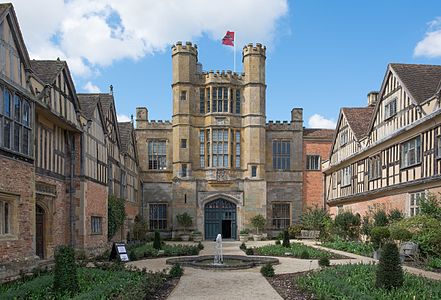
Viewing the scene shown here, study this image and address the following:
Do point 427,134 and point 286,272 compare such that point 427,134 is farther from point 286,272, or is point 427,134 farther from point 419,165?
point 286,272

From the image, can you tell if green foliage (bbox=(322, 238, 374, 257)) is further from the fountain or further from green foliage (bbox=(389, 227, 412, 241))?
the fountain

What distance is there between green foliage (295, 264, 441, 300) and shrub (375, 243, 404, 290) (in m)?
0.20

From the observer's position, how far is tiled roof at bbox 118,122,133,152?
33344 mm

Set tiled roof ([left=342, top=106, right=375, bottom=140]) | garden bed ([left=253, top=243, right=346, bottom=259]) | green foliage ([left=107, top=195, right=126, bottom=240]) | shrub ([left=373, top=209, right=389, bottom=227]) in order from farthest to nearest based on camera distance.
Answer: tiled roof ([left=342, top=106, right=375, bottom=140]) < green foliage ([left=107, top=195, right=126, bottom=240]) < shrub ([left=373, top=209, right=389, bottom=227]) < garden bed ([left=253, top=243, right=346, bottom=259])

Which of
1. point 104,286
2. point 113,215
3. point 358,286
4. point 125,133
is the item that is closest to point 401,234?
point 358,286

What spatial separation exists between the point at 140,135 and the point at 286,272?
86.0ft

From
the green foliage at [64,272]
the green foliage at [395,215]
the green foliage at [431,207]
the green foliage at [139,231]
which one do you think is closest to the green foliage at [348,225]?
the green foliage at [395,215]

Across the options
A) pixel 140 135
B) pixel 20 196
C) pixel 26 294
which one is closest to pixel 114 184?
pixel 140 135

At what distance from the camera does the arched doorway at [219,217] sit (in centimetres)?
3919

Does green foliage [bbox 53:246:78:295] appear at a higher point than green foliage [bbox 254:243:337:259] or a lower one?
higher

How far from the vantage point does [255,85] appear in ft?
129

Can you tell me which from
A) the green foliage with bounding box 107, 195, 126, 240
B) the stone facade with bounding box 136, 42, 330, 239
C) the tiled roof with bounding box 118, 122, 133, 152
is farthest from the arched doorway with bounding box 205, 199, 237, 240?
the green foliage with bounding box 107, 195, 126, 240

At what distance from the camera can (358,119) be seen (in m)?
32.6

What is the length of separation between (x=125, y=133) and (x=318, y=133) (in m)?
16.5
